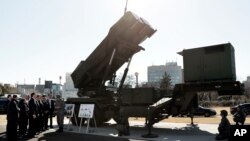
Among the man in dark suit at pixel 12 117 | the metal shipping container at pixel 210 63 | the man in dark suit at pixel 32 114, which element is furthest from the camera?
the man in dark suit at pixel 32 114

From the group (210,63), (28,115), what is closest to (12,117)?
(28,115)

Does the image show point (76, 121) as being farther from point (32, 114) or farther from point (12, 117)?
point (12, 117)

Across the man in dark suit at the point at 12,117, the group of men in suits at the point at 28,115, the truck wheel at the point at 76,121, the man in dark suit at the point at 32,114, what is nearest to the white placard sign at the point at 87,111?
the group of men in suits at the point at 28,115

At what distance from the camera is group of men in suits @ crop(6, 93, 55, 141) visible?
13.2m

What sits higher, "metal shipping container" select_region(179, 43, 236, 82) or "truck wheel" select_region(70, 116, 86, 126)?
"metal shipping container" select_region(179, 43, 236, 82)

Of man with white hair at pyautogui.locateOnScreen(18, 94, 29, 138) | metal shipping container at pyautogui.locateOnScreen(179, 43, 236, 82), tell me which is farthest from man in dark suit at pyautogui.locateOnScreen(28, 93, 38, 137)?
metal shipping container at pyautogui.locateOnScreen(179, 43, 236, 82)

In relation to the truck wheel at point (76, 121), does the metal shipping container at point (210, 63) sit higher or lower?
higher

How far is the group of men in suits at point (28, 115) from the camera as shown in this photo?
13.2 metres

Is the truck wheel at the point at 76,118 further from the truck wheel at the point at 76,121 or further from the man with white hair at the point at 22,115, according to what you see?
the man with white hair at the point at 22,115

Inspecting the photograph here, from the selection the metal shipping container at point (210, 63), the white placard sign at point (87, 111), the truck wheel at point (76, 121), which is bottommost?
the truck wheel at point (76, 121)

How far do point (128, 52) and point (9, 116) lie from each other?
7.80 metres

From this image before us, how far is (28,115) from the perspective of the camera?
1523cm

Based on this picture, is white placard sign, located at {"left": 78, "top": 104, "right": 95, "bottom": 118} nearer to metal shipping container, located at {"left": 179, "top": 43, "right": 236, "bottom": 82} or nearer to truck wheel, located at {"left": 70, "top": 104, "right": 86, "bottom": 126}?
truck wheel, located at {"left": 70, "top": 104, "right": 86, "bottom": 126}

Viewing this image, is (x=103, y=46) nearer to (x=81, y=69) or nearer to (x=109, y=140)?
(x=81, y=69)
